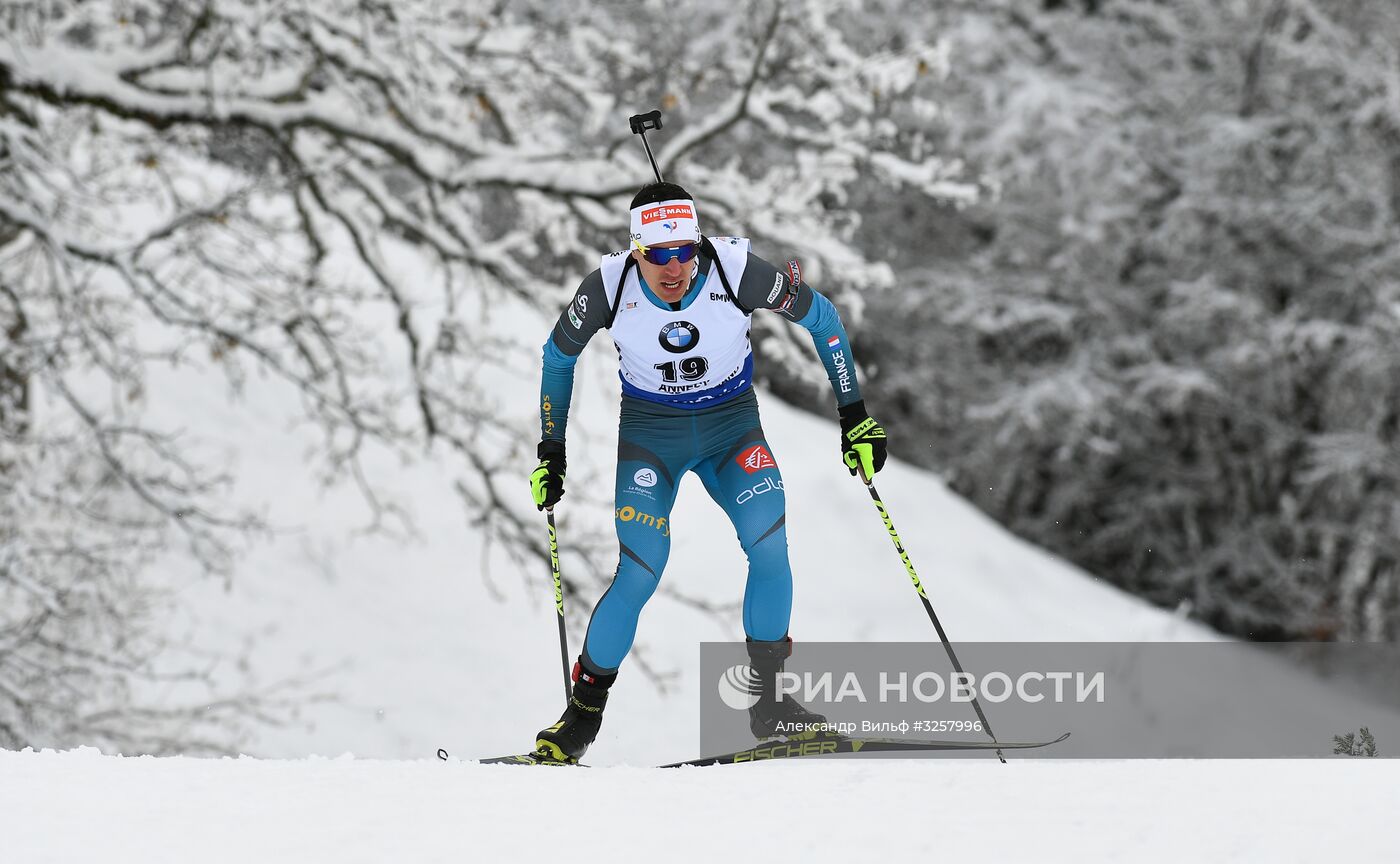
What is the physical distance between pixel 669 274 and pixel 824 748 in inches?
73.0

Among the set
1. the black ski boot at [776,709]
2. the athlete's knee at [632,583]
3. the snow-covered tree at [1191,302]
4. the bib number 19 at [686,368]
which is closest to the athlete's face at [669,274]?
A: the bib number 19 at [686,368]

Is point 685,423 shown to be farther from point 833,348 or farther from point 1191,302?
point 1191,302

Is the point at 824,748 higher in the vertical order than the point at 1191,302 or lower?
lower

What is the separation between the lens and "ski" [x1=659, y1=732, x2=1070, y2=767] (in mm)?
4863

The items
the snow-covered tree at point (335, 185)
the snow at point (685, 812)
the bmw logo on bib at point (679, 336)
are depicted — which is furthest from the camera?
the snow-covered tree at point (335, 185)

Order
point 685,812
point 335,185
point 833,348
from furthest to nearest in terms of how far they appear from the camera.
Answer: point 335,185 → point 833,348 → point 685,812

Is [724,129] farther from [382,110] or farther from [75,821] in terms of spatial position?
[75,821]

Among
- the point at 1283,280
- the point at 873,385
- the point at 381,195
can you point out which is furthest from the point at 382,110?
the point at 1283,280

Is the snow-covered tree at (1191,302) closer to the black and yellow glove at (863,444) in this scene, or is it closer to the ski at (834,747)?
the ski at (834,747)

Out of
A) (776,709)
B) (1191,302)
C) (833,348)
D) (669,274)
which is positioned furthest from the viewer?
(1191,302)

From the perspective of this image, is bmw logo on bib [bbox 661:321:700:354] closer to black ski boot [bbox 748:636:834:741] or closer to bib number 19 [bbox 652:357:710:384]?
bib number 19 [bbox 652:357:710:384]

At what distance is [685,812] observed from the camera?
370 cm

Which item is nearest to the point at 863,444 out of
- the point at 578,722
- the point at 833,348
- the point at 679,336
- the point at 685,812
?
Result: the point at 833,348

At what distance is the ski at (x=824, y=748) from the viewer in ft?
15.8
